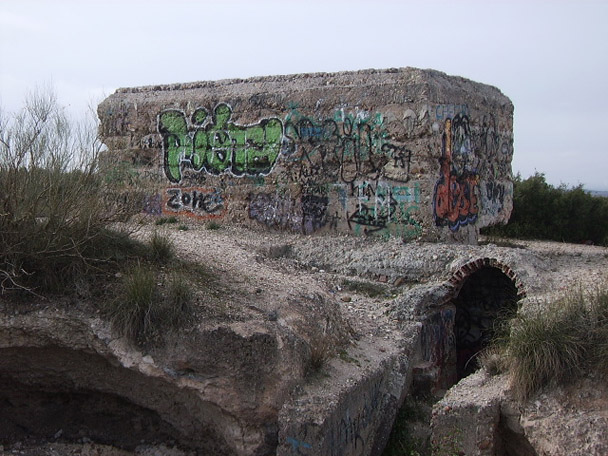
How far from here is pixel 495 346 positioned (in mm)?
7238

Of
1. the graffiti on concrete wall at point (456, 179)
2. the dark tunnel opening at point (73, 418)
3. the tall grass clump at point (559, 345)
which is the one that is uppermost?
the graffiti on concrete wall at point (456, 179)

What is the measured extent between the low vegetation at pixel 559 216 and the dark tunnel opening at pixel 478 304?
A: 9257 mm

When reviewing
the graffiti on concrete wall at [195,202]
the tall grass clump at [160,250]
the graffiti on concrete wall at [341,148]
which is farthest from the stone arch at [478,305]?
the tall grass clump at [160,250]

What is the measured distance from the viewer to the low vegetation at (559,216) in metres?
19.6

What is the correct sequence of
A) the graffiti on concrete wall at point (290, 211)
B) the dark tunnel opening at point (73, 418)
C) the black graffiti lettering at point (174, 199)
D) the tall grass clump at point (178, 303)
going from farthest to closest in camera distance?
the black graffiti lettering at point (174, 199)
the graffiti on concrete wall at point (290, 211)
the dark tunnel opening at point (73, 418)
the tall grass clump at point (178, 303)

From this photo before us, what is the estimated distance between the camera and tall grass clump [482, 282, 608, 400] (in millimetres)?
6270

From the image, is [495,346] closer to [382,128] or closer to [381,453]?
[381,453]

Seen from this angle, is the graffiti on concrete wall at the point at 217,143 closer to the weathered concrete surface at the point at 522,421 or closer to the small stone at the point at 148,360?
the small stone at the point at 148,360

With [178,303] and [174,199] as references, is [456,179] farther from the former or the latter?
[178,303]

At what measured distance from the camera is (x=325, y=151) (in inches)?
418

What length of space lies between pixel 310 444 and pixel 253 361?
2.95 ft

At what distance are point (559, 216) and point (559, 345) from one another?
14.5 metres

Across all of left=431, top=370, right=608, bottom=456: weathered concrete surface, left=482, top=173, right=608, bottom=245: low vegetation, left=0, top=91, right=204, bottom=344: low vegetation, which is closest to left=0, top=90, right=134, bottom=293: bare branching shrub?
left=0, top=91, right=204, bottom=344: low vegetation

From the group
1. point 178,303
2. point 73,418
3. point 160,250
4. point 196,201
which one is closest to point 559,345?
point 178,303
